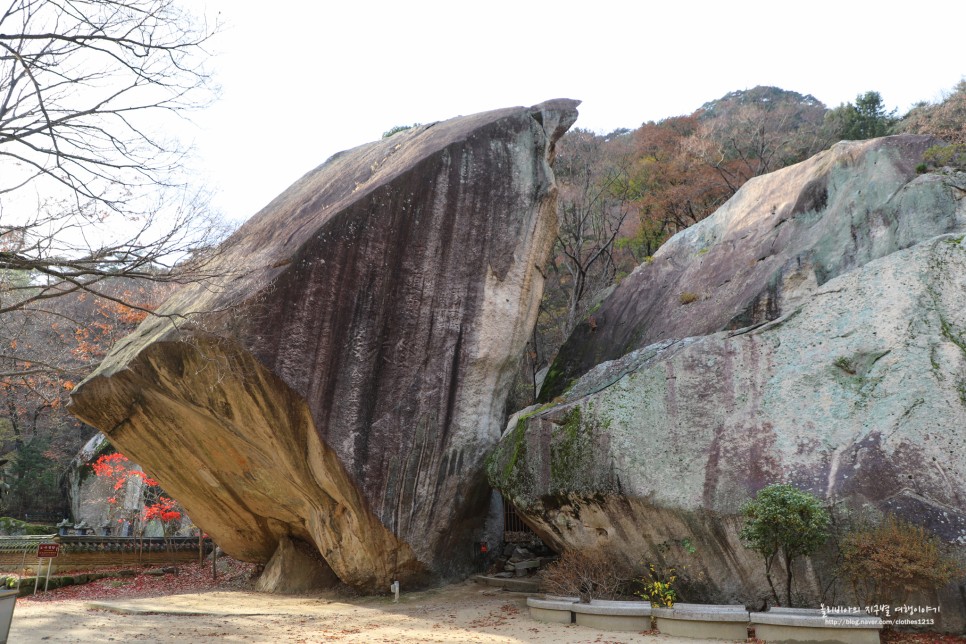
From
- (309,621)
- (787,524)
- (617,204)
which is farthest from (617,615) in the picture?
(617,204)

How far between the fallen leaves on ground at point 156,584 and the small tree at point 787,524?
12.2 metres

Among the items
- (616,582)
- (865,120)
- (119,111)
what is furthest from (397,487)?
(865,120)

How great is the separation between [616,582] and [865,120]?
26.0 meters

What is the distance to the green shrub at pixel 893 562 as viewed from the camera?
7832 mm

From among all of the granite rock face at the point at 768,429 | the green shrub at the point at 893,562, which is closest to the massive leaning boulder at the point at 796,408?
the granite rock face at the point at 768,429

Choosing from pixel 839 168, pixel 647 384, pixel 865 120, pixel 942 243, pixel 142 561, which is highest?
pixel 865 120

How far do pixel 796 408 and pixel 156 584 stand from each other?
16551 millimetres

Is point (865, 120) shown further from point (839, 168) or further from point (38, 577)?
point (38, 577)

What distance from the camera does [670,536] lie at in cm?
1003

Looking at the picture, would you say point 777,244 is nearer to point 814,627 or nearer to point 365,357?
point 814,627

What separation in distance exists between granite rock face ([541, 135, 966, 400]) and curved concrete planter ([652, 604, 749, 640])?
5624mm

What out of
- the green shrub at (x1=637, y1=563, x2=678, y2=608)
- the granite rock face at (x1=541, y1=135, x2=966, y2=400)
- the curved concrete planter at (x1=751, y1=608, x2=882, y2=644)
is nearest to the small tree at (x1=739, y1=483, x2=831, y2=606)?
the curved concrete planter at (x1=751, y1=608, x2=882, y2=644)

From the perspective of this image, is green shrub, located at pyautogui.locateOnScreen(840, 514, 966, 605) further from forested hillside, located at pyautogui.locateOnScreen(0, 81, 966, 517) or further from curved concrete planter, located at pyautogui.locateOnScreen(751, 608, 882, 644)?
forested hillside, located at pyautogui.locateOnScreen(0, 81, 966, 517)

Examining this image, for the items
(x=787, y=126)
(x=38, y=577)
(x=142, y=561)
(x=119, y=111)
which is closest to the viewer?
(x=119, y=111)
